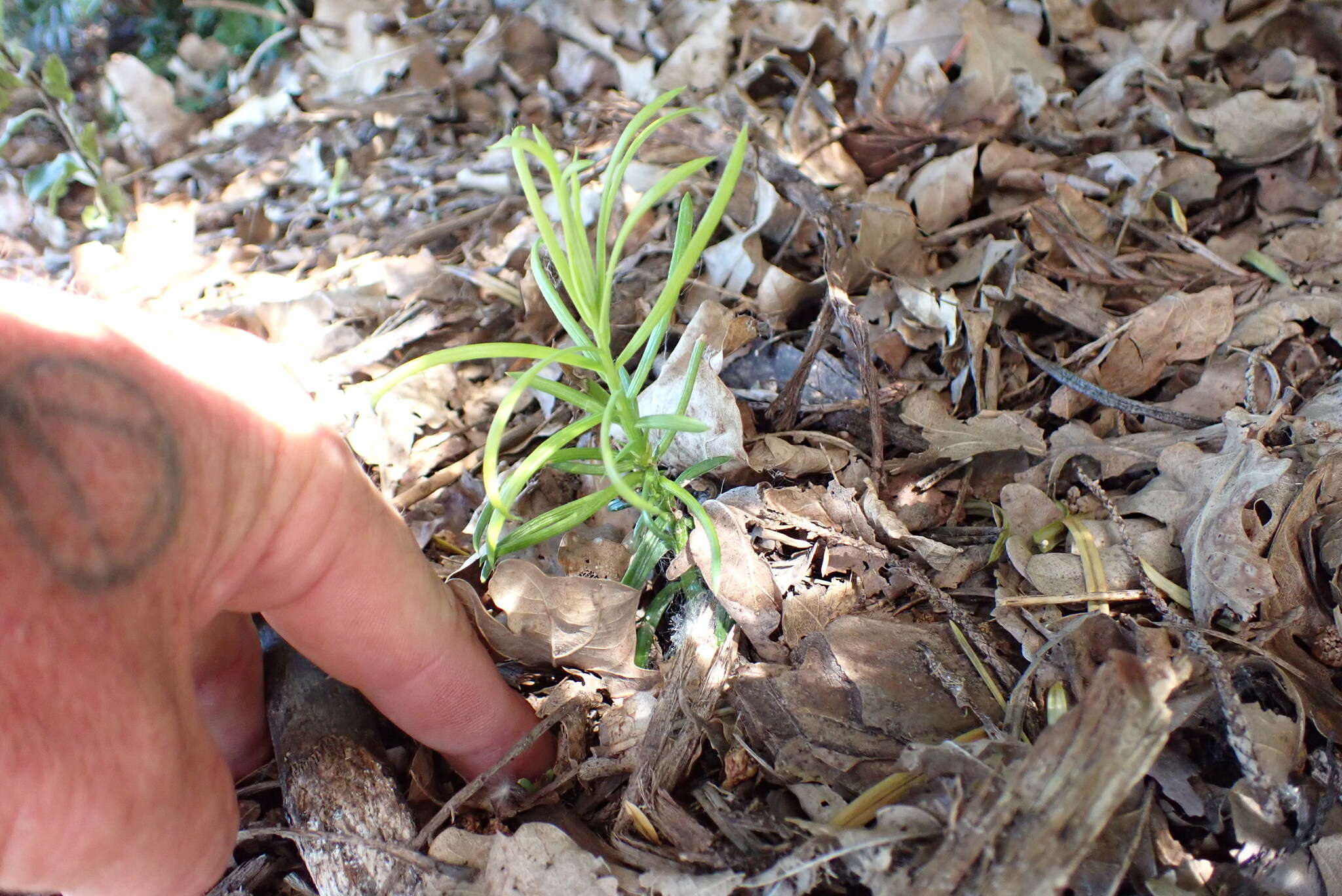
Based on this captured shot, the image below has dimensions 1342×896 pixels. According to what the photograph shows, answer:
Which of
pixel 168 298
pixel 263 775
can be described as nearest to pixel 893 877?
pixel 263 775

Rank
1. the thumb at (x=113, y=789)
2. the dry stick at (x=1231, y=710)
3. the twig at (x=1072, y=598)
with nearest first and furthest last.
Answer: the thumb at (x=113, y=789)
the dry stick at (x=1231, y=710)
the twig at (x=1072, y=598)

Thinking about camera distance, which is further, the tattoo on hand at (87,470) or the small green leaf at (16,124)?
the small green leaf at (16,124)

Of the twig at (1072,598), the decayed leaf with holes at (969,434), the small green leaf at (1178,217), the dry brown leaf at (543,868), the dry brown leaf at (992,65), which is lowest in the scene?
the dry brown leaf at (543,868)

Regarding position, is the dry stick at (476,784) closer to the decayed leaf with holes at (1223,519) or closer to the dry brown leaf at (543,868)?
the dry brown leaf at (543,868)

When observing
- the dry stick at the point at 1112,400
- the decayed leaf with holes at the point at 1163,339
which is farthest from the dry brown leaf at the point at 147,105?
the decayed leaf with holes at the point at 1163,339

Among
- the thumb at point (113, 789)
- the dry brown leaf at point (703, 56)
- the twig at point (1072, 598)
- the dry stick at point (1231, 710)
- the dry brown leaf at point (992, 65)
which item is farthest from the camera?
the dry brown leaf at point (703, 56)

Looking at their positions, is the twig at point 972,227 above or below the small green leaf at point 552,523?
above

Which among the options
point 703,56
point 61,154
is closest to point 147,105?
point 61,154

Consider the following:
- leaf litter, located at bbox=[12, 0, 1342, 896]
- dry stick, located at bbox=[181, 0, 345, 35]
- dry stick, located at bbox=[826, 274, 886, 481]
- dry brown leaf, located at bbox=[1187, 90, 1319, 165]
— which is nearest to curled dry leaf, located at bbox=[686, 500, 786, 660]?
leaf litter, located at bbox=[12, 0, 1342, 896]

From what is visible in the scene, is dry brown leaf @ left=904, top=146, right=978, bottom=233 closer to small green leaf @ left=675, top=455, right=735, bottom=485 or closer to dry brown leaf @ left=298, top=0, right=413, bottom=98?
small green leaf @ left=675, top=455, right=735, bottom=485
